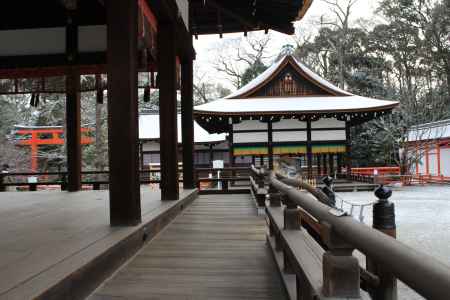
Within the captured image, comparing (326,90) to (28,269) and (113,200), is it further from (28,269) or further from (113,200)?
(28,269)

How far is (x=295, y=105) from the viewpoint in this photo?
14.6 metres

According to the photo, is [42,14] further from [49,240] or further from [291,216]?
[291,216]

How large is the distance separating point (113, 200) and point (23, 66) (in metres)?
5.34

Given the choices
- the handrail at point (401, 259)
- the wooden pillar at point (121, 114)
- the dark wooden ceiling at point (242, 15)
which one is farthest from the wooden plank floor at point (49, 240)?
the dark wooden ceiling at point (242, 15)

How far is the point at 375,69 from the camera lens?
27.8 metres

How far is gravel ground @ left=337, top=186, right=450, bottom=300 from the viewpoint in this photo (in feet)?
25.8

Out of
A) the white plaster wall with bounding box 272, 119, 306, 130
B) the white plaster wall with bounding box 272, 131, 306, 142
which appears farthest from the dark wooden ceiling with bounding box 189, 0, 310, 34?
the white plaster wall with bounding box 272, 131, 306, 142

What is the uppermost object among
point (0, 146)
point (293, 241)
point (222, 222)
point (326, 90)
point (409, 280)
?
point (326, 90)

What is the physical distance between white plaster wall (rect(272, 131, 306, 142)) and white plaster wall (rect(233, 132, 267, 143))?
47 cm

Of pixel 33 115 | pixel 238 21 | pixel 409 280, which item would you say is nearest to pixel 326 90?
pixel 238 21

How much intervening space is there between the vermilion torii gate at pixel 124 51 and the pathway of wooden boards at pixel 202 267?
577 mm

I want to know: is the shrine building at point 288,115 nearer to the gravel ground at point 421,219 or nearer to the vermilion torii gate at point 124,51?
the gravel ground at point 421,219

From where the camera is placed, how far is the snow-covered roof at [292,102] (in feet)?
46.0

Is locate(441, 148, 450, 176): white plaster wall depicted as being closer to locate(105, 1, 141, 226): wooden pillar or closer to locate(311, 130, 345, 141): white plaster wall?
locate(311, 130, 345, 141): white plaster wall
